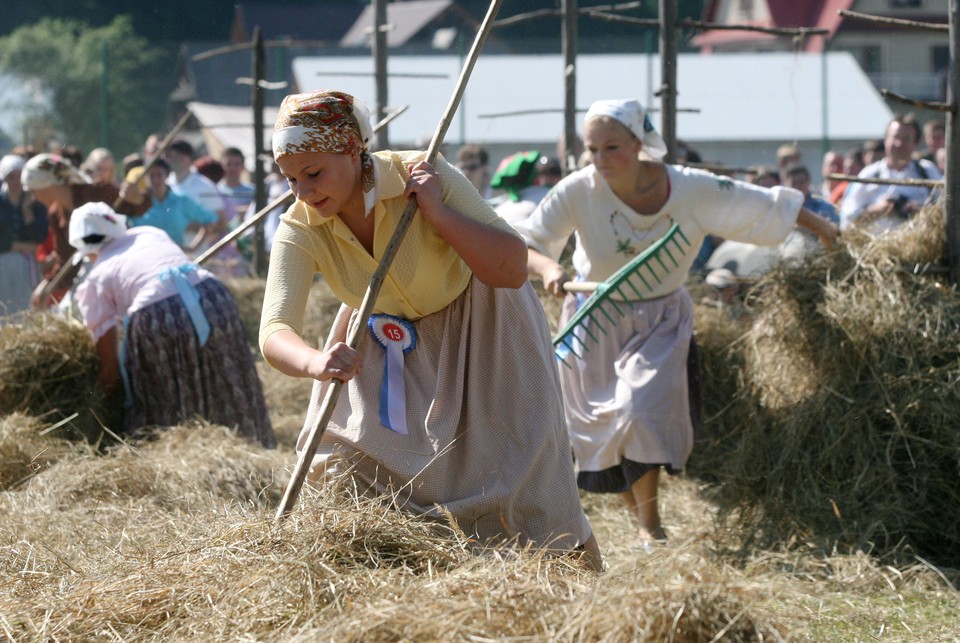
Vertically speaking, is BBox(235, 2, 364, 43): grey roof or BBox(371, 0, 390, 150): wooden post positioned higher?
BBox(371, 0, 390, 150): wooden post

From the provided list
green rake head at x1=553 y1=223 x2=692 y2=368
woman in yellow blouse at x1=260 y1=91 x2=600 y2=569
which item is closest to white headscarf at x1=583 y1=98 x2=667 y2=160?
green rake head at x1=553 y1=223 x2=692 y2=368

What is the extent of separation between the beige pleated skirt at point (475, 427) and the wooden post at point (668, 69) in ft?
11.5

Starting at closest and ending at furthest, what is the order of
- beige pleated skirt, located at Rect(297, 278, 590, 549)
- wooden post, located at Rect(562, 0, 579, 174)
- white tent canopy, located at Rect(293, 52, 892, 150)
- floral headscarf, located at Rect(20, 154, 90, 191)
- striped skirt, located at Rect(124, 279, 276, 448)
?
beige pleated skirt, located at Rect(297, 278, 590, 549) → striped skirt, located at Rect(124, 279, 276, 448) → floral headscarf, located at Rect(20, 154, 90, 191) → wooden post, located at Rect(562, 0, 579, 174) → white tent canopy, located at Rect(293, 52, 892, 150)

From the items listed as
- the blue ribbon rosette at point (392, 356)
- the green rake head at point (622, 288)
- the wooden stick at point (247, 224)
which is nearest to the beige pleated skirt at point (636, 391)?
the green rake head at point (622, 288)

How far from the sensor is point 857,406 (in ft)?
15.7

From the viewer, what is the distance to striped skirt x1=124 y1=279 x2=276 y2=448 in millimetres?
5594

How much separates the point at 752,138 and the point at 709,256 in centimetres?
930

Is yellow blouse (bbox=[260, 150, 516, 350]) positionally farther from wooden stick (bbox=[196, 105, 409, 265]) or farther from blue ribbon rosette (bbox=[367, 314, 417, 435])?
wooden stick (bbox=[196, 105, 409, 265])

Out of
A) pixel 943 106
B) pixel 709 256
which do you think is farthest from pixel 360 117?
pixel 709 256

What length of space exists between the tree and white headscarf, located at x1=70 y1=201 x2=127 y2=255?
12973 mm

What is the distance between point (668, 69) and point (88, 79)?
865 inches

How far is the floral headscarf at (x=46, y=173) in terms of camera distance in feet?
23.5

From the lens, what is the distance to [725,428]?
5.97 meters

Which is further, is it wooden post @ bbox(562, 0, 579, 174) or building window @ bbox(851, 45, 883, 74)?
building window @ bbox(851, 45, 883, 74)
